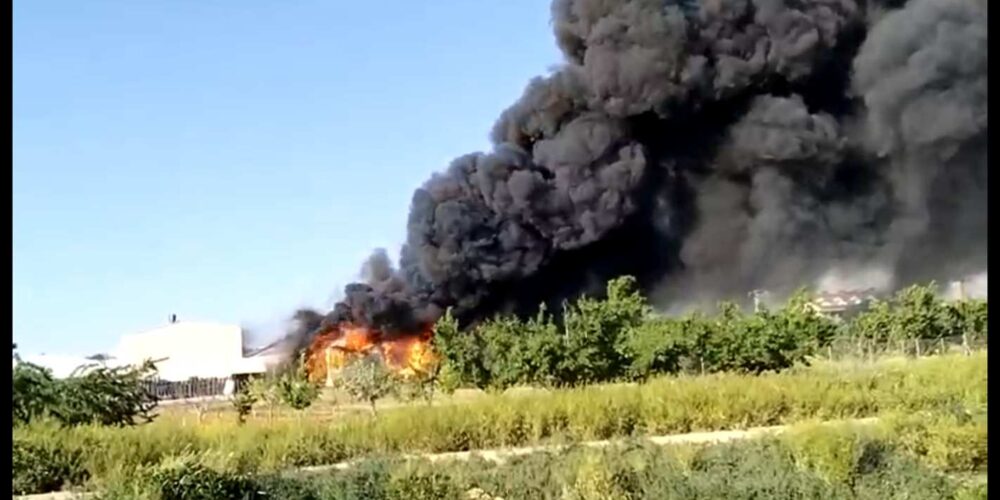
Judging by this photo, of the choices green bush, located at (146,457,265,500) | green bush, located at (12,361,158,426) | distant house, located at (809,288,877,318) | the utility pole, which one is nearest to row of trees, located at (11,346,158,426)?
green bush, located at (12,361,158,426)

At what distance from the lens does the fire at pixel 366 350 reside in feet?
8.52

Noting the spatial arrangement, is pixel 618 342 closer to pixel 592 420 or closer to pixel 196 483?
pixel 592 420

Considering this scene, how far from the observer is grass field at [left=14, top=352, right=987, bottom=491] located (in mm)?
2551

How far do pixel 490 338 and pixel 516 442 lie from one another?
217mm

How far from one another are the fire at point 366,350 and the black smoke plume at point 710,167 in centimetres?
3

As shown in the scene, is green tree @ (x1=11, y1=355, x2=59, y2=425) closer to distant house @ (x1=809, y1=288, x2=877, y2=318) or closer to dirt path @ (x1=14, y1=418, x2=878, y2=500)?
dirt path @ (x1=14, y1=418, x2=878, y2=500)

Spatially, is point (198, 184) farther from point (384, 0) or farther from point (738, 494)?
point (738, 494)

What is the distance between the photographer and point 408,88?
107 inches

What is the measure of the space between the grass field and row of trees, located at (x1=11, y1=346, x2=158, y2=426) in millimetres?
29

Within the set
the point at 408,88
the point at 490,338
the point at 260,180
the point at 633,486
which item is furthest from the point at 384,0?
the point at 633,486

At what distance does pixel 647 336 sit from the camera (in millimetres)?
2676

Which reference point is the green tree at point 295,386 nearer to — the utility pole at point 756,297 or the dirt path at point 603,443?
the dirt path at point 603,443

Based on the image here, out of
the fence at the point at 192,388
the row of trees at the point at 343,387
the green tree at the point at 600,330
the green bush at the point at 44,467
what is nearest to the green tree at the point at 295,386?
the row of trees at the point at 343,387

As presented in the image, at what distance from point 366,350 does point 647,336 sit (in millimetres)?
570
